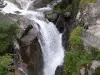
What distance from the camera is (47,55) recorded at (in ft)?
91.7

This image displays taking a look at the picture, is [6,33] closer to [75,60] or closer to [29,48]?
[29,48]

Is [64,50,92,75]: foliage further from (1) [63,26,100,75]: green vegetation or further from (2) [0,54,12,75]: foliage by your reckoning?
(2) [0,54,12,75]: foliage

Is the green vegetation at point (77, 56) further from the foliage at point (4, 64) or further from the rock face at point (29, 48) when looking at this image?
the foliage at point (4, 64)

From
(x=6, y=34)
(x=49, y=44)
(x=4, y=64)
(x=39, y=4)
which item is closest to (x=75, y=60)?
(x=4, y=64)

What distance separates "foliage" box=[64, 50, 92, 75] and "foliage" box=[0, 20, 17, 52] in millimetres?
5180

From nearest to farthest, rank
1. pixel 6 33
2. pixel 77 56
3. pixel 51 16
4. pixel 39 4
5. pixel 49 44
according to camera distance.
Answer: pixel 77 56 < pixel 6 33 < pixel 49 44 < pixel 51 16 < pixel 39 4

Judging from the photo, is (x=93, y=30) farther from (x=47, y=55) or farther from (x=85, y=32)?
(x=47, y=55)

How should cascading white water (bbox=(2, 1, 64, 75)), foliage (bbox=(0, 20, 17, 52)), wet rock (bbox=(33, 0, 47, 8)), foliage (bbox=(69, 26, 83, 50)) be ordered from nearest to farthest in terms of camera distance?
foliage (bbox=(69, 26, 83, 50)), foliage (bbox=(0, 20, 17, 52)), cascading white water (bbox=(2, 1, 64, 75)), wet rock (bbox=(33, 0, 47, 8))

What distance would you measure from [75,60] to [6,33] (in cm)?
629

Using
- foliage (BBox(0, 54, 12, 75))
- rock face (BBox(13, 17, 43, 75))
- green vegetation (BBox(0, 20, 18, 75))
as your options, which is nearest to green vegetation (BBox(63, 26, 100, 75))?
rock face (BBox(13, 17, 43, 75))

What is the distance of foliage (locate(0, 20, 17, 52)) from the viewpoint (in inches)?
936

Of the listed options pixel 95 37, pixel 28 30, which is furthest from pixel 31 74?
pixel 95 37

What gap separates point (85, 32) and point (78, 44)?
1.05m

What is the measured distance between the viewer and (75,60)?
69.8 ft
